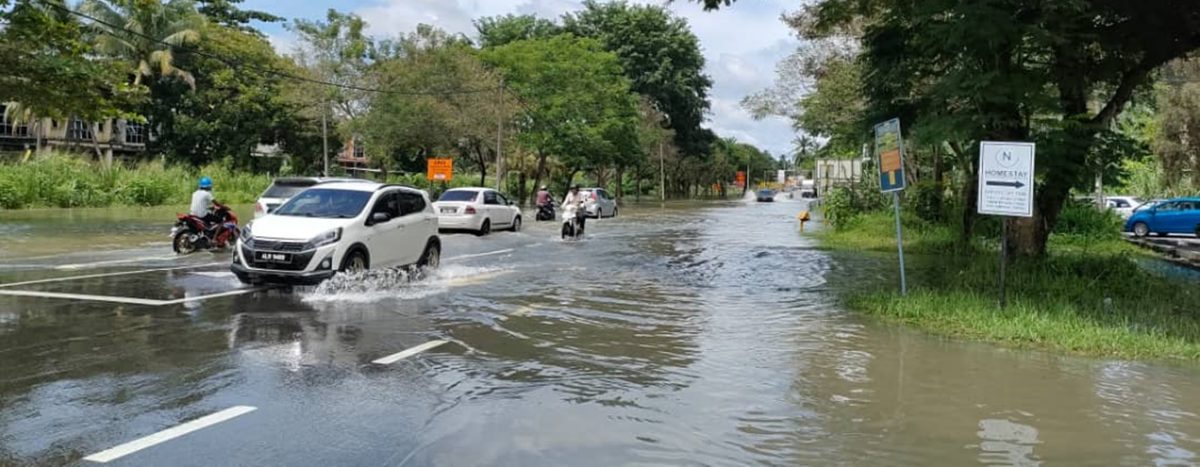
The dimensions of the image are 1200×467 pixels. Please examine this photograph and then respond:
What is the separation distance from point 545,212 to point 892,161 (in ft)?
75.3

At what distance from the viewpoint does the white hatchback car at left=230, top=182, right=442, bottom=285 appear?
11133mm

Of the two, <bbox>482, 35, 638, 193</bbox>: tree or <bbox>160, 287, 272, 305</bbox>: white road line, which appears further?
<bbox>482, 35, 638, 193</bbox>: tree

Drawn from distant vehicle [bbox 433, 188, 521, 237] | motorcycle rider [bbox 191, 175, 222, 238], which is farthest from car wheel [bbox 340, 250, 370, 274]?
distant vehicle [bbox 433, 188, 521, 237]

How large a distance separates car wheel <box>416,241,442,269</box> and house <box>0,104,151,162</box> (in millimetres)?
49242

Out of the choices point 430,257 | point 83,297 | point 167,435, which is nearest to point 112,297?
point 83,297

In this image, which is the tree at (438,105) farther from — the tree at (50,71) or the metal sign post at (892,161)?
the metal sign post at (892,161)

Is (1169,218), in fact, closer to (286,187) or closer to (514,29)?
(286,187)

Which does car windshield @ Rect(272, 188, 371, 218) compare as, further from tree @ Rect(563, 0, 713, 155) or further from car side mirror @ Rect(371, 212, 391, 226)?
tree @ Rect(563, 0, 713, 155)

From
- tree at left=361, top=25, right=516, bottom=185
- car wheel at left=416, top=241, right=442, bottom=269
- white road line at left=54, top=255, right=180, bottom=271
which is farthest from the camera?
tree at left=361, top=25, right=516, bottom=185

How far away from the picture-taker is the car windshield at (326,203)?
1224 cm

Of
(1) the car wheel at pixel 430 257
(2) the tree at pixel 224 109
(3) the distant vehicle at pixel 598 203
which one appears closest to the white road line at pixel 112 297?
(1) the car wheel at pixel 430 257

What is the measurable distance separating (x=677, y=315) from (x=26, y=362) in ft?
22.5

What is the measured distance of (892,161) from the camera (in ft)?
39.0

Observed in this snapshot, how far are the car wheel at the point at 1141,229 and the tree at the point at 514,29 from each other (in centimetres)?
4437
